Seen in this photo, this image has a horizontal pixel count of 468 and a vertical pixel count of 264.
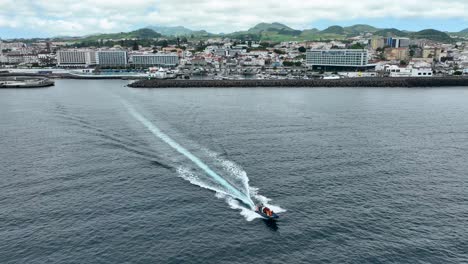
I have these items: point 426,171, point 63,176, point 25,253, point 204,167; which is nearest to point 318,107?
point 426,171

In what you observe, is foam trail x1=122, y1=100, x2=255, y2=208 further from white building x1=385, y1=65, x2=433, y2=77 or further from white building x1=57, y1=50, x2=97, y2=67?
white building x1=57, y1=50, x2=97, y2=67

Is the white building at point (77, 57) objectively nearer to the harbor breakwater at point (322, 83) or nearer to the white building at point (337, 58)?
the harbor breakwater at point (322, 83)

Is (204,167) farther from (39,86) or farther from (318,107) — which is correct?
(39,86)

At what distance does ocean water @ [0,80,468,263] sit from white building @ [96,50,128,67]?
5360 inches

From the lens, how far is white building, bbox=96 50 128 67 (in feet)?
651

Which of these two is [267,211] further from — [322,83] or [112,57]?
[112,57]

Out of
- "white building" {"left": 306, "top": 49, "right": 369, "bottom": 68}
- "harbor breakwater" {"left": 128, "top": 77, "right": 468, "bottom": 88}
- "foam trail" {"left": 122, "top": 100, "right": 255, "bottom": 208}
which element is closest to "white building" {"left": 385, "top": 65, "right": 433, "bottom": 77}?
"harbor breakwater" {"left": 128, "top": 77, "right": 468, "bottom": 88}

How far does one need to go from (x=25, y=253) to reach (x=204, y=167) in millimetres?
19668

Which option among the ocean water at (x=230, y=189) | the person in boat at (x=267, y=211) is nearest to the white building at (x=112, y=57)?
the ocean water at (x=230, y=189)

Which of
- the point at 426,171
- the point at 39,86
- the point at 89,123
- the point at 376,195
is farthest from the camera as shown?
the point at 39,86

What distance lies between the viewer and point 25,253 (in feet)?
86.7

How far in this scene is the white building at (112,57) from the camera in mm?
198500

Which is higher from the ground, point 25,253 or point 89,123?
point 89,123

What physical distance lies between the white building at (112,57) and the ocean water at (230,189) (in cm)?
13615
